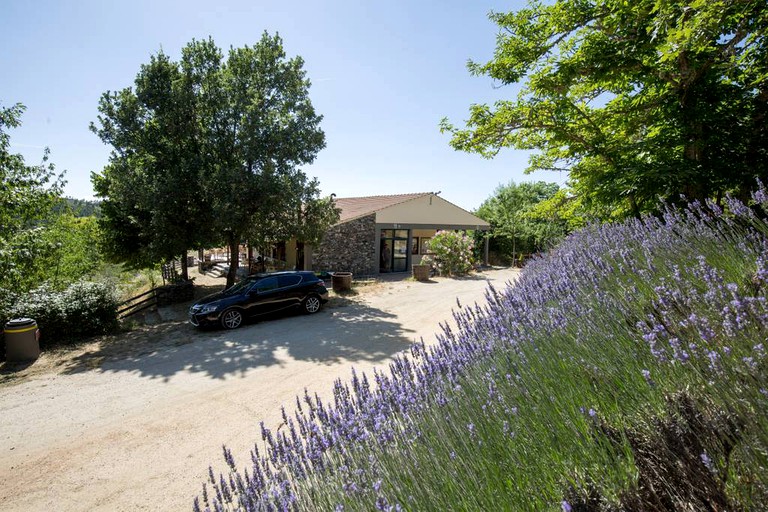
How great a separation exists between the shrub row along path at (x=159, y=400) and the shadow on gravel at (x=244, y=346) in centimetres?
3

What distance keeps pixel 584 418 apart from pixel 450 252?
64.1 ft

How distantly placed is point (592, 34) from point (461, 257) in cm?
1524

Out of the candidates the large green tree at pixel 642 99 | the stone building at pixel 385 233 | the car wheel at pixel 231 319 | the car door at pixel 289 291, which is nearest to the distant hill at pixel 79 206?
the car wheel at pixel 231 319

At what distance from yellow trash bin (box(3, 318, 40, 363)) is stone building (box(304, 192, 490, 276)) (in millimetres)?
12737

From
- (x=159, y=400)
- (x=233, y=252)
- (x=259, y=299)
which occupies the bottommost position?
(x=159, y=400)

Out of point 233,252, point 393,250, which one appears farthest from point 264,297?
point 393,250

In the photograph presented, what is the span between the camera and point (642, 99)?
6.63 metres

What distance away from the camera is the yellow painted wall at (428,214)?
76.4ft

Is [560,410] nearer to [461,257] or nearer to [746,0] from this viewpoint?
[746,0]

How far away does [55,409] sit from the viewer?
610 centimetres

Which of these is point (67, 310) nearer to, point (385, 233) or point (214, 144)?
point (214, 144)

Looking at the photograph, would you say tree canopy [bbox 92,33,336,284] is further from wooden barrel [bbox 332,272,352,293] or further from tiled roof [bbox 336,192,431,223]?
tiled roof [bbox 336,192,431,223]

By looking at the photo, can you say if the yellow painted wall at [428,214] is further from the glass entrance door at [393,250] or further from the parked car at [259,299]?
the parked car at [259,299]

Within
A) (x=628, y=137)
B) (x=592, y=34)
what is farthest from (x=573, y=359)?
(x=628, y=137)
